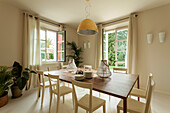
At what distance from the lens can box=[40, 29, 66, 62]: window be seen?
3.50 meters

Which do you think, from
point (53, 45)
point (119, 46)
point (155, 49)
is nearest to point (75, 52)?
point (53, 45)

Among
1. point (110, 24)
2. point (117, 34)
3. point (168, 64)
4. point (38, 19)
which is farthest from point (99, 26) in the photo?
point (168, 64)

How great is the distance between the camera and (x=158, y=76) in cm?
255

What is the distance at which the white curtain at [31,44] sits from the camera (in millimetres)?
2651

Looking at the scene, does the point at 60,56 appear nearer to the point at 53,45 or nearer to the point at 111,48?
the point at 53,45

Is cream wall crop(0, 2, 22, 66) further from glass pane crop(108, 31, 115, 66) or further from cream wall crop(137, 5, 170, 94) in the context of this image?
cream wall crop(137, 5, 170, 94)

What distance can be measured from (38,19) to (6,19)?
88 centimetres

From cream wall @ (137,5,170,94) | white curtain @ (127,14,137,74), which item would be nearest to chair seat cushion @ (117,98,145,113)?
white curtain @ (127,14,137,74)

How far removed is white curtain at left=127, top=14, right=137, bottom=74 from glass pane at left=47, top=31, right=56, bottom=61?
3.28 metres

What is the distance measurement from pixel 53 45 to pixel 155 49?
4.08 m

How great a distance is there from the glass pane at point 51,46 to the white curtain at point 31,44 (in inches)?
28.2

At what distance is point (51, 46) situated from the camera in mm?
3764

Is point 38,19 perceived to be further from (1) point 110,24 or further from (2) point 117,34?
(2) point 117,34

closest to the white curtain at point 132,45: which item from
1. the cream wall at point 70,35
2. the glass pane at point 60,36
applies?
the cream wall at point 70,35
